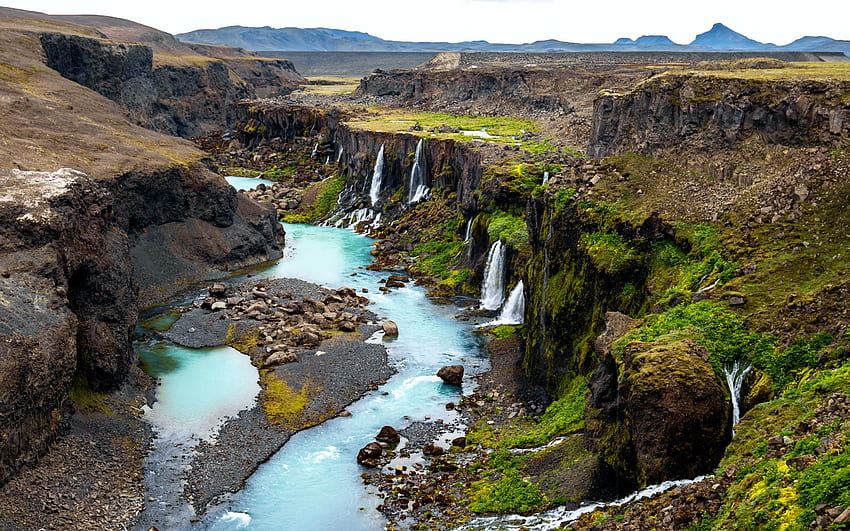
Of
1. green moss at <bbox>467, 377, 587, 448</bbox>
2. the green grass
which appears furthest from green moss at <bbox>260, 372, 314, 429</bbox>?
the green grass

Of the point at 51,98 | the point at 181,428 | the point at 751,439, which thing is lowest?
the point at 181,428

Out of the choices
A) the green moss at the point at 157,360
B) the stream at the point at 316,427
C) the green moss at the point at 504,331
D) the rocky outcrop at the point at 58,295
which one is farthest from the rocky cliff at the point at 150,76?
the green moss at the point at 504,331

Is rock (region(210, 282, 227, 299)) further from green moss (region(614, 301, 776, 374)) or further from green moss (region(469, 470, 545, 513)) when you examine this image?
green moss (region(614, 301, 776, 374))

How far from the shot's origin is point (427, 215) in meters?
77.7

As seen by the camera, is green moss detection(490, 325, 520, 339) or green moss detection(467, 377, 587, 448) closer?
green moss detection(467, 377, 587, 448)

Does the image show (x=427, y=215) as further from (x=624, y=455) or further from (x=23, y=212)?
(x=624, y=455)

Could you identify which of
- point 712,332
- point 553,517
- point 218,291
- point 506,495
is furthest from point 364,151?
point 553,517

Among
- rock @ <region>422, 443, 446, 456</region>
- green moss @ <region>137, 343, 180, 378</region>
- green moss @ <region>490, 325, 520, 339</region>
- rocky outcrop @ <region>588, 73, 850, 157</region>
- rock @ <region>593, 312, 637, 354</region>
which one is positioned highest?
rocky outcrop @ <region>588, 73, 850, 157</region>

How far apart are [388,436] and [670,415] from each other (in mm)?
16939

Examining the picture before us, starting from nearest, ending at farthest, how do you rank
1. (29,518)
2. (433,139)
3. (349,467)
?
(29,518)
(349,467)
(433,139)

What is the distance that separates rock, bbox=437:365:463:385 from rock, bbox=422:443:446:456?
26.3ft

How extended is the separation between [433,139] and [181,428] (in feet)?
174

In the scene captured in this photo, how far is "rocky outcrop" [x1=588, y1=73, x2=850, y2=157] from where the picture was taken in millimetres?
34250

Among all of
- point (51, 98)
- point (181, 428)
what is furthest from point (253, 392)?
point (51, 98)
